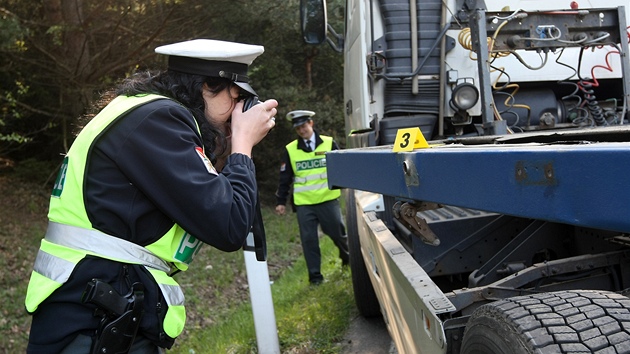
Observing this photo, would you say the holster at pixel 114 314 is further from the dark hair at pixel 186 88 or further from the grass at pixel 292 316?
the grass at pixel 292 316

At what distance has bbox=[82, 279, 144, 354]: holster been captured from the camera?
6.24 feet

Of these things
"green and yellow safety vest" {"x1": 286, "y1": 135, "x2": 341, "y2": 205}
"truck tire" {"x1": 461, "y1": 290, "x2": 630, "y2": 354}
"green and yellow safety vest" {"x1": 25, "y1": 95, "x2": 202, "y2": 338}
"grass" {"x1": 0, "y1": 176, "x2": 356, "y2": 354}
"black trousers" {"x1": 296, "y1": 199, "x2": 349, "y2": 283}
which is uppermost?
"green and yellow safety vest" {"x1": 25, "y1": 95, "x2": 202, "y2": 338}

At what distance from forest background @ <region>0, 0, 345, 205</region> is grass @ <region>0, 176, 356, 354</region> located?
3.94ft

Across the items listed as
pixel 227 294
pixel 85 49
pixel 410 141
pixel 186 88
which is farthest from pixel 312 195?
pixel 186 88

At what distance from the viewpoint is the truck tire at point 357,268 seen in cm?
532

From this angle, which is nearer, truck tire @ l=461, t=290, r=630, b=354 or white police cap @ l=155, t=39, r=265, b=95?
truck tire @ l=461, t=290, r=630, b=354

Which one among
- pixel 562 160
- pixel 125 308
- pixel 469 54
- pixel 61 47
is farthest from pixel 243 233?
pixel 61 47

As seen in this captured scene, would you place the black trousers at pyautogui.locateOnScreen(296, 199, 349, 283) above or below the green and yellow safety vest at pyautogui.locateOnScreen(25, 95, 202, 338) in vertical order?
below

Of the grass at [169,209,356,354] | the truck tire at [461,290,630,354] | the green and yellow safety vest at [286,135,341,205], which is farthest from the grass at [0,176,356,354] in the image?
the truck tire at [461,290,630,354]

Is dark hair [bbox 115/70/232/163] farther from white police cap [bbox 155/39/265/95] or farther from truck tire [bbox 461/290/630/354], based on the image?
truck tire [bbox 461/290/630/354]

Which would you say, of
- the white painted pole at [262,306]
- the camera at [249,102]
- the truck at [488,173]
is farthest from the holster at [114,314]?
the white painted pole at [262,306]

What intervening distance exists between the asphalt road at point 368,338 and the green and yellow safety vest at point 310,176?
2.04 meters

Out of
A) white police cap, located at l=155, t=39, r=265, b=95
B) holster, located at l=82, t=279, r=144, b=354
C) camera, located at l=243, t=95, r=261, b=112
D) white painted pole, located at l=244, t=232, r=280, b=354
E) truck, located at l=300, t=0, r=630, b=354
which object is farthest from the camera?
white painted pole, located at l=244, t=232, r=280, b=354

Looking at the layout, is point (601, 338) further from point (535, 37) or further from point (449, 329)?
point (535, 37)
